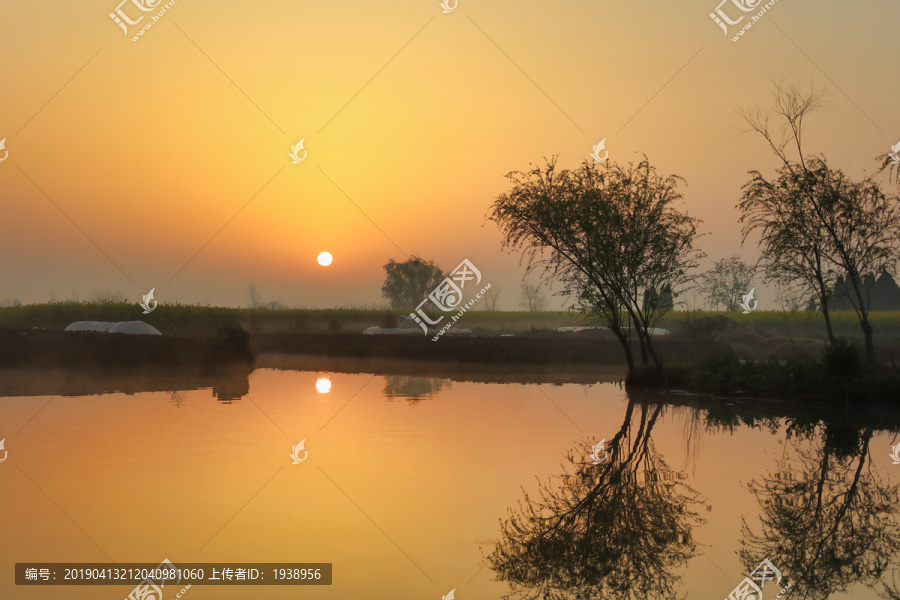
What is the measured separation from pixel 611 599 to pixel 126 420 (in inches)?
474

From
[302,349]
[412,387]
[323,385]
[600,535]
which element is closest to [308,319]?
[302,349]

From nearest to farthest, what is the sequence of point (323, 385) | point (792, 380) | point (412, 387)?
point (792, 380)
point (412, 387)
point (323, 385)

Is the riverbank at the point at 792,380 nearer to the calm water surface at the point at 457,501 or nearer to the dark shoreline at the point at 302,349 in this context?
the dark shoreline at the point at 302,349

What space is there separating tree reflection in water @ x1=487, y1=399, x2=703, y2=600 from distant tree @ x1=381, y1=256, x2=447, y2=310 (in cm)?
10108

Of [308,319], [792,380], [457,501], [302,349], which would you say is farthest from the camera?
[308,319]

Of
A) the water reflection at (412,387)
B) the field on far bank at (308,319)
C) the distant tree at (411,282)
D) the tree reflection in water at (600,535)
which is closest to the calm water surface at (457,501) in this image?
the tree reflection in water at (600,535)

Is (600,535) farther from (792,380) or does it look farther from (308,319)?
(308,319)

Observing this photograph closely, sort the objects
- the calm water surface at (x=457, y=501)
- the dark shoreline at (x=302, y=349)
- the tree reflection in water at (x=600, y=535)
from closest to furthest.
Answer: the tree reflection in water at (x=600, y=535)
the calm water surface at (x=457, y=501)
the dark shoreline at (x=302, y=349)

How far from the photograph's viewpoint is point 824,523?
873cm

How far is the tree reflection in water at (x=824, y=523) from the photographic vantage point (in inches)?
281

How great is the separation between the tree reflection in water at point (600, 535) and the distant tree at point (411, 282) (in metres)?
101

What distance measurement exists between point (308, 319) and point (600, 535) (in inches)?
2646

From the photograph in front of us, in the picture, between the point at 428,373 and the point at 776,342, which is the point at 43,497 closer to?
the point at 428,373

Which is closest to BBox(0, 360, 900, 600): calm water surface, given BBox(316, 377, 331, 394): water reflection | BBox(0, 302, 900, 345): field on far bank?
BBox(316, 377, 331, 394): water reflection
